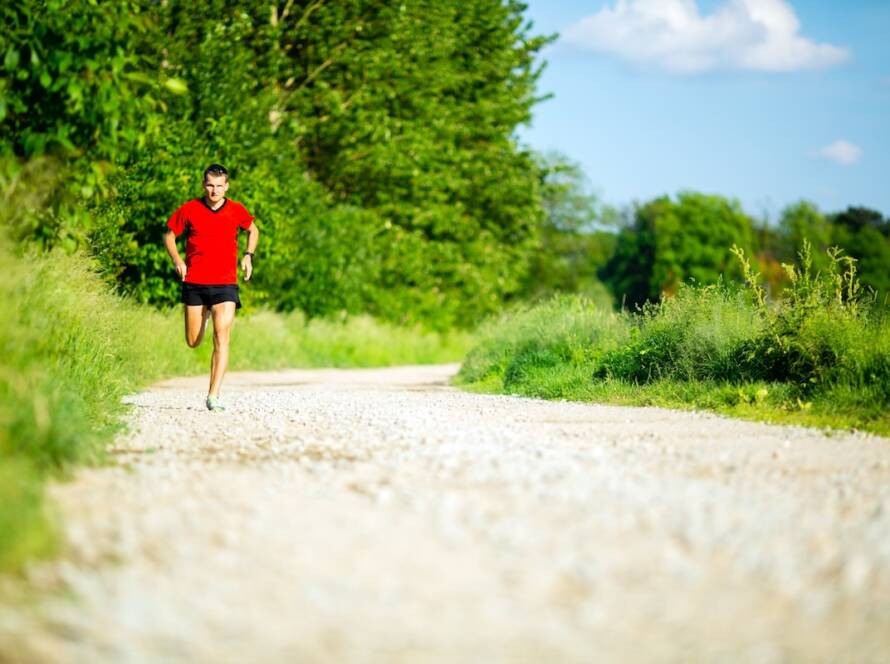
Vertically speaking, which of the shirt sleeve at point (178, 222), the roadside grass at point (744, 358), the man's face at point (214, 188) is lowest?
the roadside grass at point (744, 358)

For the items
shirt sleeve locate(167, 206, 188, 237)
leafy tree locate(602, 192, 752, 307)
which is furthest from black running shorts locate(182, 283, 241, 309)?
leafy tree locate(602, 192, 752, 307)

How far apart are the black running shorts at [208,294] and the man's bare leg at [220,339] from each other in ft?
0.21

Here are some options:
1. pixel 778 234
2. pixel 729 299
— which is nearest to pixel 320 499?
pixel 729 299

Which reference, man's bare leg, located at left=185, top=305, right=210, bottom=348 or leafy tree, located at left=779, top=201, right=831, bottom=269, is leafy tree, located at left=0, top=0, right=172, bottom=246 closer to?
man's bare leg, located at left=185, top=305, right=210, bottom=348

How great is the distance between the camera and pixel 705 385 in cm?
1232

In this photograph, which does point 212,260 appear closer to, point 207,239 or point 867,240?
Result: point 207,239

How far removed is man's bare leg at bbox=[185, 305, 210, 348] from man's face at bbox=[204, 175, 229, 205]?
1171mm

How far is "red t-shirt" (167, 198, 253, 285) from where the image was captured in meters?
11.5

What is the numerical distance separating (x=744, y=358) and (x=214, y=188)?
621cm

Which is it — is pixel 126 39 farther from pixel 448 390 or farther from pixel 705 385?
pixel 448 390

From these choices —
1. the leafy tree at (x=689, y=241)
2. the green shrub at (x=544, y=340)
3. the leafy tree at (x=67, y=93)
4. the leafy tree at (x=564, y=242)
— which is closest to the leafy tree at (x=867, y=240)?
the leafy tree at (x=689, y=241)

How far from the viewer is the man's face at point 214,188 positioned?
11.4 m

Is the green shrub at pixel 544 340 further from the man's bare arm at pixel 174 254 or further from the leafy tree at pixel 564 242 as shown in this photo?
the leafy tree at pixel 564 242

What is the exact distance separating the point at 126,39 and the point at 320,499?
4.11 m
